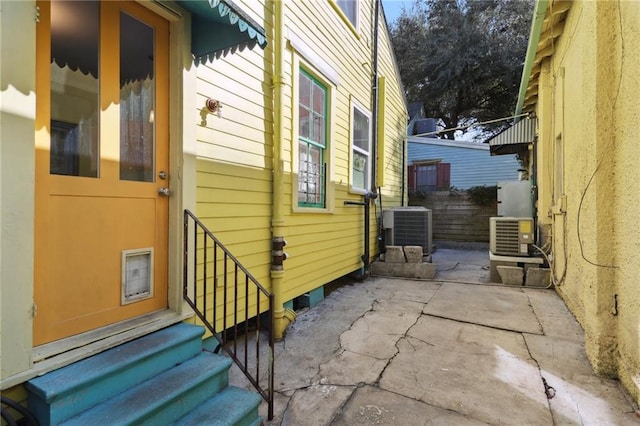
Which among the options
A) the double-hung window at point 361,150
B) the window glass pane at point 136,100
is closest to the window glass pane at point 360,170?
the double-hung window at point 361,150

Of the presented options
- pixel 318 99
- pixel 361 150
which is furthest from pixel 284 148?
pixel 361 150

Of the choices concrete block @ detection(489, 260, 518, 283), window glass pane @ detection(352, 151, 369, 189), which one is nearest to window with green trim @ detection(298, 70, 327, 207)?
window glass pane @ detection(352, 151, 369, 189)

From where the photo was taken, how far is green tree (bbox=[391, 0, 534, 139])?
1381cm

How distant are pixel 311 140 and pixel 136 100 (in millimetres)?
2236

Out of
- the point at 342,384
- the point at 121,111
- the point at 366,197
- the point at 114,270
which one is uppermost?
the point at 121,111

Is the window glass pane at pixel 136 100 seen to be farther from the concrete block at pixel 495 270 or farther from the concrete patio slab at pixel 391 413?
the concrete block at pixel 495 270

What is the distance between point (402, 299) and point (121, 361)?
11.0ft

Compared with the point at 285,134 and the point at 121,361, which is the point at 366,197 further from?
the point at 121,361

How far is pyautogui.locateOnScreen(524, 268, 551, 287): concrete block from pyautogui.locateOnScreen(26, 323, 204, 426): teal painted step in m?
4.64

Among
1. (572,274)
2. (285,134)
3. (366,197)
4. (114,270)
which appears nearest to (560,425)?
(572,274)

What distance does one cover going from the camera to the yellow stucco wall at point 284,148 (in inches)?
105

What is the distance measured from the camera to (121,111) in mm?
2020

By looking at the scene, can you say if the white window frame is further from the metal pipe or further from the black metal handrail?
the black metal handrail

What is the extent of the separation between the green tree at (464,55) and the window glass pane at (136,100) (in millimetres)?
15447
